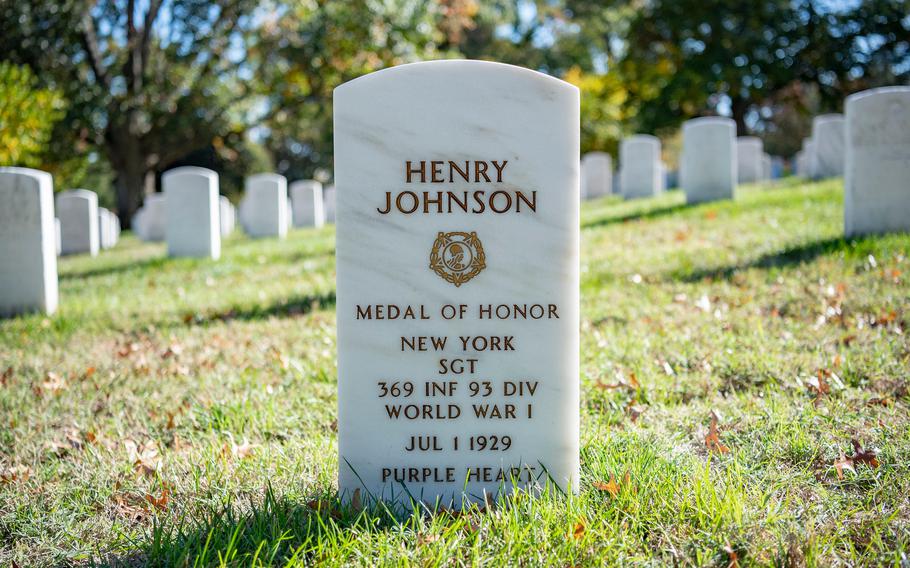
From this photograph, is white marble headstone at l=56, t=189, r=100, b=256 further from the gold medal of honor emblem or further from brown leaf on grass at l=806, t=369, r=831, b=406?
brown leaf on grass at l=806, t=369, r=831, b=406

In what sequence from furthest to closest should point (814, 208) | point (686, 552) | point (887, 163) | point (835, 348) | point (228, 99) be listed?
point (228, 99) < point (814, 208) < point (887, 163) < point (835, 348) < point (686, 552)

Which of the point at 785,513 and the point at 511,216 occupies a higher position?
the point at 511,216

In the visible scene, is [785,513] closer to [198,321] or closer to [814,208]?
[198,321]

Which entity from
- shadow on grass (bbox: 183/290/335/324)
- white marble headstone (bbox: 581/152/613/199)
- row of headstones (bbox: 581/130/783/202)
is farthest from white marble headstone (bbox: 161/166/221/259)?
white marble headstone (bbox: 581/152/613/199)

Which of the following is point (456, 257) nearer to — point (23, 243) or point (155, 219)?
point (23, 243)

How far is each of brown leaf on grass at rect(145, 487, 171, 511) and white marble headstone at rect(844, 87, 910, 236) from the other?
21.2 ft

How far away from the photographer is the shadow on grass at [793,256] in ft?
20.0

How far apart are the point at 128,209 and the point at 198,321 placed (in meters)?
17.4

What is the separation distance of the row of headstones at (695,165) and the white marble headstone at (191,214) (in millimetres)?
7287

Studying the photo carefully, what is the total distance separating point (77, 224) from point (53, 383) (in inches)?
426

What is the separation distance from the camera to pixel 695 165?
11.1m

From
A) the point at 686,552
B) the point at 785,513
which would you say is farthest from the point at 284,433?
the point at 785,513

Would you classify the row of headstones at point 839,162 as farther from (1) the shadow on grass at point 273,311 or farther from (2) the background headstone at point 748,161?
(1) the shadow on grass at point 273,311

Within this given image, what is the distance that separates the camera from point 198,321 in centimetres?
604
